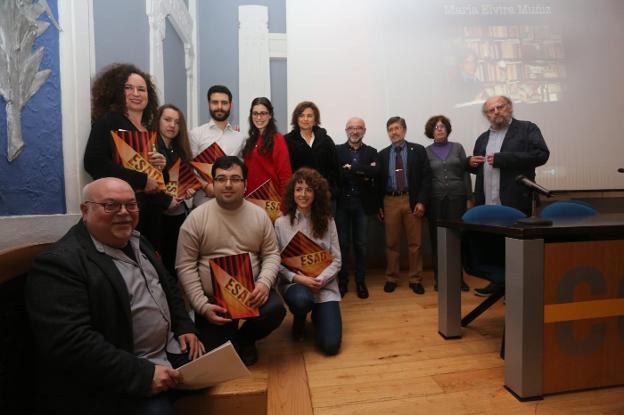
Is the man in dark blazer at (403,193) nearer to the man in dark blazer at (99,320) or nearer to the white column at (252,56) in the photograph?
the white column at (252,56)

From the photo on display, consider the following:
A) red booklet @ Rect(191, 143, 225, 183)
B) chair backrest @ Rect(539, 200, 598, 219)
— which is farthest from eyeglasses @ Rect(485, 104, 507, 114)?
red booklet @ Rect(191, 143, 225, 183)

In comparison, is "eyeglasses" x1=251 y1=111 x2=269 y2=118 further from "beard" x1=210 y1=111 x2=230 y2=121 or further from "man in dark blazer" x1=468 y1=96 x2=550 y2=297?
"man in dark blazer" x1=468 y1=96 x2=550 y2=297

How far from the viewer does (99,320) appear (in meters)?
1.04

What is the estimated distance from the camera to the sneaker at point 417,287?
291cm

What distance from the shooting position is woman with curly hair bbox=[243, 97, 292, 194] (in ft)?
7.52

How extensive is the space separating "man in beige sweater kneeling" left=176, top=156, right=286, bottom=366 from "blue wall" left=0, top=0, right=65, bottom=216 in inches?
21.6

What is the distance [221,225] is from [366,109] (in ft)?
8.04

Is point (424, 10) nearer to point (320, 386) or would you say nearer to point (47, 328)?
point (320, 386)

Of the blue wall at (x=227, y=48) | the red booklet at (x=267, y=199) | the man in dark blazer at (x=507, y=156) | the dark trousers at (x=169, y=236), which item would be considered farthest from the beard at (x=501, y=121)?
the dark trousers at (x=169, y=236)

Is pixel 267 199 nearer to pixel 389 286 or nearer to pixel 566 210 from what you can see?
pixel 389 286

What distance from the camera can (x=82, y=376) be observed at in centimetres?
99

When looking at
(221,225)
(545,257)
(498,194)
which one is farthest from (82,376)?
(498,194)

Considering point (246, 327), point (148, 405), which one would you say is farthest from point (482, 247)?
point (148, 405)

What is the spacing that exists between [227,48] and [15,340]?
3.47 m
